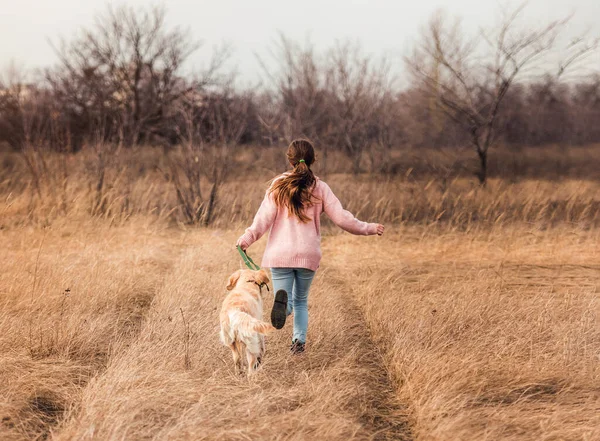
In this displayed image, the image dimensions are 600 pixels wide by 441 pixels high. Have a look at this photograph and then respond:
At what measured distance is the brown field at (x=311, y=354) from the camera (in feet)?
9.22

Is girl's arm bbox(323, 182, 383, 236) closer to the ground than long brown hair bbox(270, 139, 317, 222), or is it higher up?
closer to the ground

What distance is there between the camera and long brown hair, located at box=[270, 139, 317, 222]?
145 inches

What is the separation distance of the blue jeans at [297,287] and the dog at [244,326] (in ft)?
1.01

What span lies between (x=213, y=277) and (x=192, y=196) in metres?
4.66

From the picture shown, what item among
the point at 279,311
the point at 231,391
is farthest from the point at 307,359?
the point at 231,391

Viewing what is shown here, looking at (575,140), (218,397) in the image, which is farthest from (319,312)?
(575,140)

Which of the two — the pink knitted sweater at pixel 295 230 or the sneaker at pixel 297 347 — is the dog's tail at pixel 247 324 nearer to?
the pink knitted sweater at pixel 295 230

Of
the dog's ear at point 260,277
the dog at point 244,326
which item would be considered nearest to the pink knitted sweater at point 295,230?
the dog's ear at point 260,277

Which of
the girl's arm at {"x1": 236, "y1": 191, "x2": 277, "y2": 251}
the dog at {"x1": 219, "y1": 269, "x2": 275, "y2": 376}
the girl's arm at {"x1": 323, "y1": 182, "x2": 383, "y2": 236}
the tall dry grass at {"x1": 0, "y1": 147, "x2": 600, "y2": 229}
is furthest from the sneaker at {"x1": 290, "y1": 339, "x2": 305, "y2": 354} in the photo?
the tall dry grass at {"x1": 0, "y1": 147, "x2": 600, "y2": 229}

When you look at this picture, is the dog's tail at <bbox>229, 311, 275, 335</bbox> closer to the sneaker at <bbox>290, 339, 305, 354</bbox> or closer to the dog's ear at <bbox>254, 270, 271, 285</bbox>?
the dog's ear at <bbox>254, 270, 271, 285</bbox>

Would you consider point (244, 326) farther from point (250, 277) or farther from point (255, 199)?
point (255, 199)

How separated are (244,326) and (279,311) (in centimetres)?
31

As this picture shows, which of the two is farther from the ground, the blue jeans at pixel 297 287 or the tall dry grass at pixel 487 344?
the blue jeans at pixel 297 287

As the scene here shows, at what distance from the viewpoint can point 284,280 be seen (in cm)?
383
